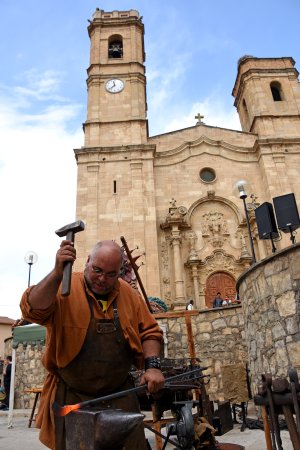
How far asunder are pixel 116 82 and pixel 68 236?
20.9 metres

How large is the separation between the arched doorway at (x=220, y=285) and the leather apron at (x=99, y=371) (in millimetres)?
15014

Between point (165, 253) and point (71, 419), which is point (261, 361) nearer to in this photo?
point (71, 419)

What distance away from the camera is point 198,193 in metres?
18.8

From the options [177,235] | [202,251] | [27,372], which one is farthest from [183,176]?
[27,372]

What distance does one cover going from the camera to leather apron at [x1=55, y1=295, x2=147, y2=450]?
198 centimetres

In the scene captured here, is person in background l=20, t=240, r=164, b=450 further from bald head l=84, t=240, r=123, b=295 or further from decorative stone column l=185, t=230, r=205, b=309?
decorative stone column l=185, t=230, r=205, b=309

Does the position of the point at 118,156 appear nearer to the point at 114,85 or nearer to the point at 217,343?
the point at 114,85

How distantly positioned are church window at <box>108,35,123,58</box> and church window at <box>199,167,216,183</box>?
374 inches

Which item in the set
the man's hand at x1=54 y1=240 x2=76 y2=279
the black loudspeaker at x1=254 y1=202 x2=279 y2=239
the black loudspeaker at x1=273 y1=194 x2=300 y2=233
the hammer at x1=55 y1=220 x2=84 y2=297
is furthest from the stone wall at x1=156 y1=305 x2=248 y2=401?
the man's hand at x1=54 y1=240 x2=76 y2=279

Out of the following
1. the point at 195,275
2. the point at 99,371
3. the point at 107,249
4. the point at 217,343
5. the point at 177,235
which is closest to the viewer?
the point at 99,371

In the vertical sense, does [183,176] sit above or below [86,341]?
above

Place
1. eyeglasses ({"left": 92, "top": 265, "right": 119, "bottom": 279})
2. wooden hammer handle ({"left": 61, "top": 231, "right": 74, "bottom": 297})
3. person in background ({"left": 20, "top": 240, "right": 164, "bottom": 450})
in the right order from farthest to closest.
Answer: eyeglasses ({"left": 92, "top": 265, "right": 119, "bottom": 279}), person in background ({"left": 20, "top": 240, "right": 164, "bottom": 450}), wooden hammer handle ({"left": 61, "top": 231, "right": 74, "bottom": 297})

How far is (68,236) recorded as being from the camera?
2016 mm

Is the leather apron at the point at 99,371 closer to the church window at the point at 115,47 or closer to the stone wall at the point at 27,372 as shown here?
the stone wall at the point at 27,372
